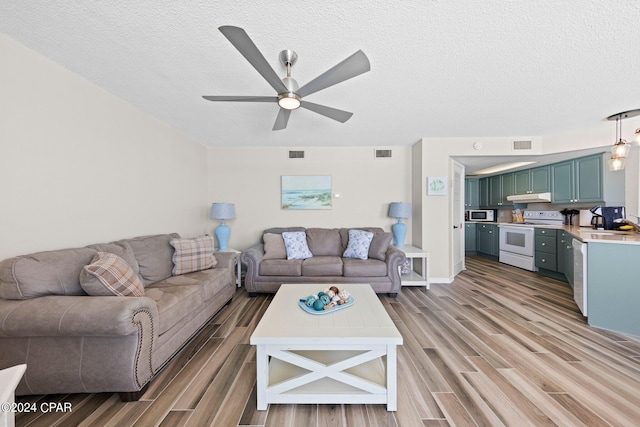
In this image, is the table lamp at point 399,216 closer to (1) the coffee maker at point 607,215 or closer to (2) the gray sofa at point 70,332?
(1) the coffee maker at point 607,215

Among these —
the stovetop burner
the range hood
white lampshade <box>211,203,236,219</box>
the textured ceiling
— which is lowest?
the stovetop burner

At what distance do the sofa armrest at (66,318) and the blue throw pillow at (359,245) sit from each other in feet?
8.66

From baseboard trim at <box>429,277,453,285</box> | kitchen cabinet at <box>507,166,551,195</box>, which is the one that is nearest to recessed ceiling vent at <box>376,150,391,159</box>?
baseboard trim at <box>429,277,453,285</box>

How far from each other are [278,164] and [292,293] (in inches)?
102

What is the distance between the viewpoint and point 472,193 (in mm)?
6188

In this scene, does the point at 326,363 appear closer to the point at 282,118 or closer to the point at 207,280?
the point at 207,280

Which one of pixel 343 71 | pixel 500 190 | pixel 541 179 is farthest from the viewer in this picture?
pixel 500 190

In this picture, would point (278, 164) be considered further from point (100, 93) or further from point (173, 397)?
point (173, 397)

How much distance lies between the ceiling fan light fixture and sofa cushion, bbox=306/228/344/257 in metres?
2.40

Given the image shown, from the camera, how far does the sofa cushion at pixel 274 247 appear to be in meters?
3.54

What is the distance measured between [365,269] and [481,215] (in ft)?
14.8

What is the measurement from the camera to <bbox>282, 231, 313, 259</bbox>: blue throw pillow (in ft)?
11.5

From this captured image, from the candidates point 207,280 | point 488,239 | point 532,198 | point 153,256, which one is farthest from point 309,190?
point 488,239

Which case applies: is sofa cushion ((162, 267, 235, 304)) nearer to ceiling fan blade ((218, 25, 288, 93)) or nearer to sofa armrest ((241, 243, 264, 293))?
sofa armrest ((241, 243, 264, 293))
